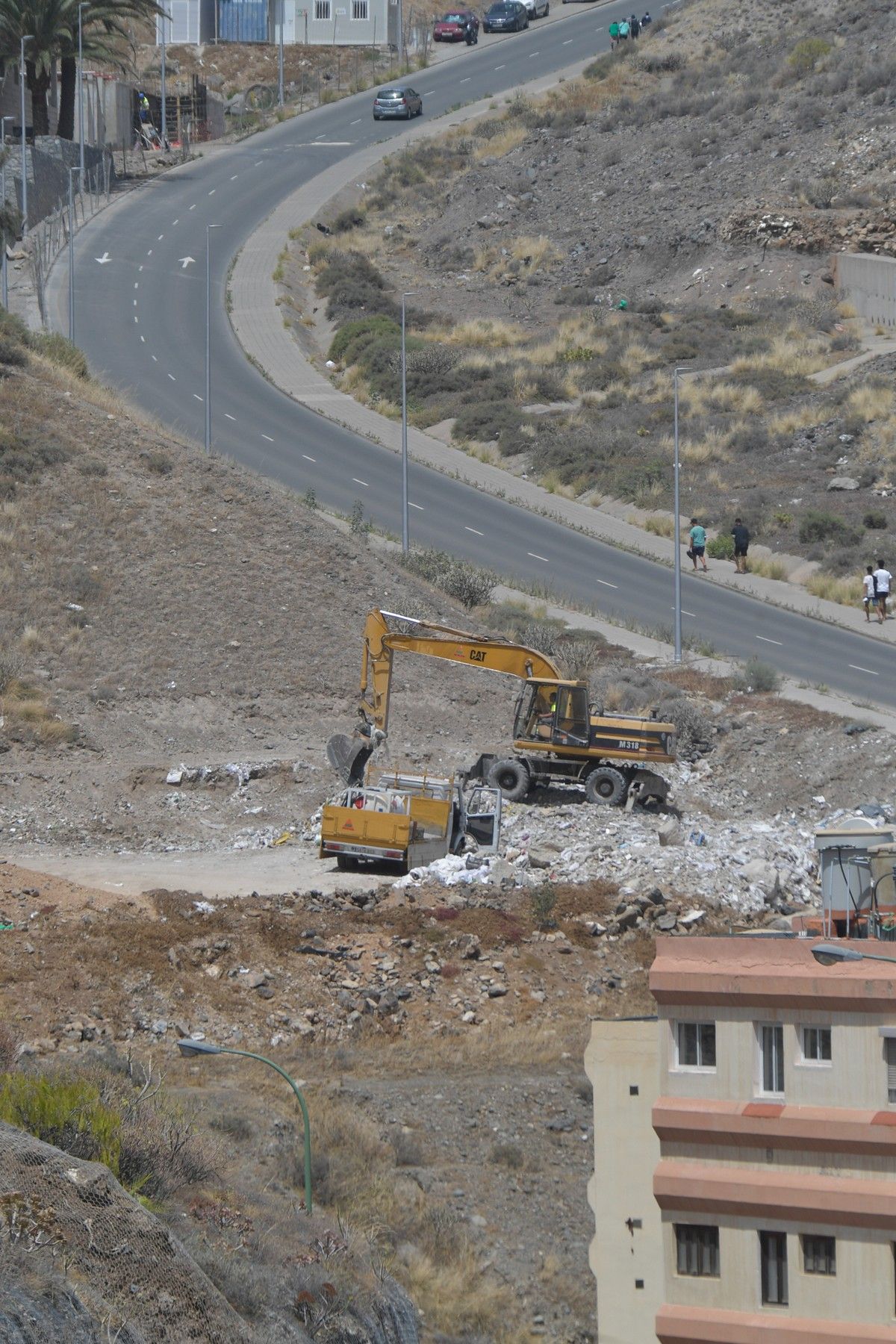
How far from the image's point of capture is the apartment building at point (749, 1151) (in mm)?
14398

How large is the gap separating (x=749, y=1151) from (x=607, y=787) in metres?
15.6

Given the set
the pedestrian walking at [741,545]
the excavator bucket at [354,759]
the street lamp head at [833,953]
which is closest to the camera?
the street lamp head at [833,953]

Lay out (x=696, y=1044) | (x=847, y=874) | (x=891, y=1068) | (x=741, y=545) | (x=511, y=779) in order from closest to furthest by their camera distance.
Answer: (x=891, y=1068) → (x=696, y=1044) → (x=847, y=874) → (x=511, y=779) → (x=741, y=545)

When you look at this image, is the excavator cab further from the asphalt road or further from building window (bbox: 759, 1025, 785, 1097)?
building window (bbox: 759, 1025, 785, 1097)

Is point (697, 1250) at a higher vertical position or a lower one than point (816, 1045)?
lower

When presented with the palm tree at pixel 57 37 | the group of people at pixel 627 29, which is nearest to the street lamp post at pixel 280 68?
the group of people at pixel 627 29

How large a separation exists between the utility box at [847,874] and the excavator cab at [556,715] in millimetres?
11591

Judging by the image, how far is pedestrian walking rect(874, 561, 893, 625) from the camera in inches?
1747

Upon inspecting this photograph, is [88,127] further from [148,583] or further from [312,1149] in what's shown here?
[312,1149]

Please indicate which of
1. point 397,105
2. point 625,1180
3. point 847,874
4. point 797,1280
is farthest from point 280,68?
point 797,1280

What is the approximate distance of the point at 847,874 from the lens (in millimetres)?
18516

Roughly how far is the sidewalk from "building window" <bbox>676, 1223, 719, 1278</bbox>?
30103 millimetres

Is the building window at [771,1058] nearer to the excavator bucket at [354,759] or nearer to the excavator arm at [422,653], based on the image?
the excavator bucket at [354,759]

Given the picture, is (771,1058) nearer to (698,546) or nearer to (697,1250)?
(697,1250)
